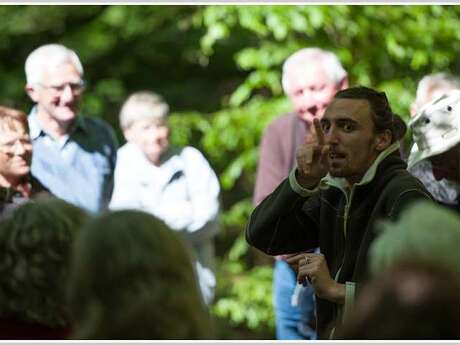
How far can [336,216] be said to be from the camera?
5.37m

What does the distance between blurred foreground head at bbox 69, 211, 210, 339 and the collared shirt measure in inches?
158

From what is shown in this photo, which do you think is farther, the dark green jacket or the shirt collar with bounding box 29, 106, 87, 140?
the shirt collar with bounding box 29, 106, 87, 140

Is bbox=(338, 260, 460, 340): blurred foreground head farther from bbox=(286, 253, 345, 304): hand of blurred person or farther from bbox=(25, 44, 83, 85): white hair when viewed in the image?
bbox=(25, 44, 83, 85): white hair

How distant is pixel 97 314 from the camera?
3.39 meters

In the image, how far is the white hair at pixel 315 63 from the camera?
25.6ft

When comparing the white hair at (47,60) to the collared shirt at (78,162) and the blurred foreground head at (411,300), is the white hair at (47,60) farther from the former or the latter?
the blurred foreground head at (411,300)

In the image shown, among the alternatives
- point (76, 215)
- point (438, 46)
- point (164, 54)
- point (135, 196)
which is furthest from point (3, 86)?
point (76, 215)

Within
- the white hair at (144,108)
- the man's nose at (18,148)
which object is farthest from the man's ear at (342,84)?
the man's nose at (18,148)

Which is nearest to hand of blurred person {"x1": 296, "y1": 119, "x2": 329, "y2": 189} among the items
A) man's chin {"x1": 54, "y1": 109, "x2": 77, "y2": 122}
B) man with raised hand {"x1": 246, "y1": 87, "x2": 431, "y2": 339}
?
man with raised hand {"x1": 246, "y1": 87, "x2": 431, "y2": 339}

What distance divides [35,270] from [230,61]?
9.71m

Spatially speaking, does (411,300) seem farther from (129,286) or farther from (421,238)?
(129,286)

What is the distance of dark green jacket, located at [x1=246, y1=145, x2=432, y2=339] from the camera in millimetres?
5078

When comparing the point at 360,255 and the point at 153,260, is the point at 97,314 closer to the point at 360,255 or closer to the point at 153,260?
the point at 153,260

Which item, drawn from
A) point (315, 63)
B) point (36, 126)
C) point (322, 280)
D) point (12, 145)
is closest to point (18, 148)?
point (12, 145)
